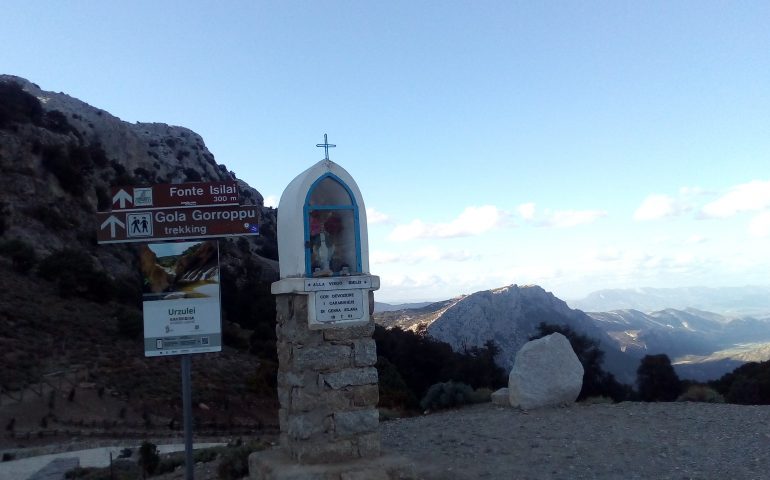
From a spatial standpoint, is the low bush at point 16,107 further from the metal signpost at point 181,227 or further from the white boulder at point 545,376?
the white boulder at point 545,376

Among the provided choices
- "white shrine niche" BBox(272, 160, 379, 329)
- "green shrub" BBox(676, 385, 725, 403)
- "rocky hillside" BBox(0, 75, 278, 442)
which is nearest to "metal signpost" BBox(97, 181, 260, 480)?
"white shrine niche" BBox(272, 160, 379, 329)

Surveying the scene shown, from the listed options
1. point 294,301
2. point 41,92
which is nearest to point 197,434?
point 294,301

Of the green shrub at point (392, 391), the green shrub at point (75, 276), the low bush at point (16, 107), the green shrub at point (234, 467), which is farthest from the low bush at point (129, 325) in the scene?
the low bush at point (16, 107)

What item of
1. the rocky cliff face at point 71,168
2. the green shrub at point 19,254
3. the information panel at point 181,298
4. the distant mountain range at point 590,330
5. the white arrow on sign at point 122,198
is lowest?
the distant mountain range at point 590,330

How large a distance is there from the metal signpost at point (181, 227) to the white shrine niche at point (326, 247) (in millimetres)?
574

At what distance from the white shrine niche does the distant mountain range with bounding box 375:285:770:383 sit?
2772cm

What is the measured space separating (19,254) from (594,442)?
2649cm

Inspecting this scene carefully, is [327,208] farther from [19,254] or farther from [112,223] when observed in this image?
[19,254]

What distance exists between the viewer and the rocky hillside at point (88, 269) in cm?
1883

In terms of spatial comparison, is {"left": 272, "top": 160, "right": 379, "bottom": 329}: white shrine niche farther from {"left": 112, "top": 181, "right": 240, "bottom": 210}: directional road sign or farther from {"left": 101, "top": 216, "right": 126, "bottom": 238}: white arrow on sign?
{"left": 101, "top": 216, "right": 126, "bottom": 238}: white arrow on sign

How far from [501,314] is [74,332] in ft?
118

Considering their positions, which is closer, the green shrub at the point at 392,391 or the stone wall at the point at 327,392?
the stone wall at the point at 327,392

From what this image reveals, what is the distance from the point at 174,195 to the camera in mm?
6930

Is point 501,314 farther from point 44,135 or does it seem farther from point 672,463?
point 672,463
